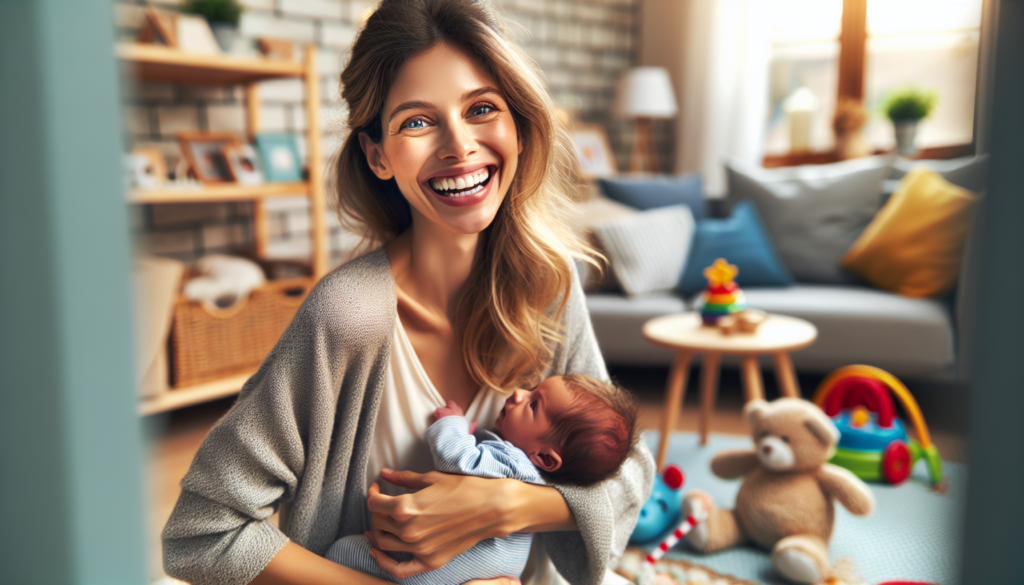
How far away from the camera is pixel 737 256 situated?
290 centimetres

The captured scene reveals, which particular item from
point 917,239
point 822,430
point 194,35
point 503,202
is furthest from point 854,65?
point 503,202

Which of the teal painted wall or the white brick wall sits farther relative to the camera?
the white brick wall

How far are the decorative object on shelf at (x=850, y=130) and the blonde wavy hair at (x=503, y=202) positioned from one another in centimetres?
359

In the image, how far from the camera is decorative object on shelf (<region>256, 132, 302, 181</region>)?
267 centimetres

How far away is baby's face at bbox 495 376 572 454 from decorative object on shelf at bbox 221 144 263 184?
6.41 ft

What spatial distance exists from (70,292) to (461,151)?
62cm

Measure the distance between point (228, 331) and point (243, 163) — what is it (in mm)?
603

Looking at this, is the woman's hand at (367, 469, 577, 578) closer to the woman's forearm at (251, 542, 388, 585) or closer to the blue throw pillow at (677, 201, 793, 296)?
the woman's forearm at (251, 542, 388, 585)

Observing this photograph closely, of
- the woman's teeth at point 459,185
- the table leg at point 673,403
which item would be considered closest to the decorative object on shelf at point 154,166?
the table leg at point 673,403

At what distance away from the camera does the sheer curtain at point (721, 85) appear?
4.45 meters

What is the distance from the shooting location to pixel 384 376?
83 cm

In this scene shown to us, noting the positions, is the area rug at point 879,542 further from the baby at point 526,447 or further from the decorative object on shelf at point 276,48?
the decorative object on shelf at point 276,48

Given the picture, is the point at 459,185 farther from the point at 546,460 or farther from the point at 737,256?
the point at 737,256

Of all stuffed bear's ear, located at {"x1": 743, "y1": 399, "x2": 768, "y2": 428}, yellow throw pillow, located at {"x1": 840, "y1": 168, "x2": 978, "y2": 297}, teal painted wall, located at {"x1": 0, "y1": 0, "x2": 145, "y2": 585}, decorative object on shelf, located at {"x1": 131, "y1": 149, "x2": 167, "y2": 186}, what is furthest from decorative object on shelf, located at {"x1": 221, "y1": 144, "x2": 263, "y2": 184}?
teal painted wall, located at {"x1": 0, "y1": 0, "x2": 145, "y2": 585}
